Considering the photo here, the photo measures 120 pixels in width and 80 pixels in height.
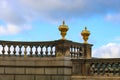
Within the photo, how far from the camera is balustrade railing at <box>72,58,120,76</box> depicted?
47.7 ft

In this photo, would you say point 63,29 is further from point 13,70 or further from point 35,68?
point 13,70

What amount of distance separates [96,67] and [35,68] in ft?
8.00

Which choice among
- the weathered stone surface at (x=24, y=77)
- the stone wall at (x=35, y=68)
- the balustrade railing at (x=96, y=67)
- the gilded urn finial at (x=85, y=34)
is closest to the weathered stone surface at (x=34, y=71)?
the stone wall at (x=35, y=68)

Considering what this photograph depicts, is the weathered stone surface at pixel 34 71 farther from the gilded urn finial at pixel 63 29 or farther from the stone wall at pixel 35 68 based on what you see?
the gilded urn finial at pixel 63 29

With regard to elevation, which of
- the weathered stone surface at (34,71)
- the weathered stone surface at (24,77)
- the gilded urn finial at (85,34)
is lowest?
the weathered stone surface at (24,77)

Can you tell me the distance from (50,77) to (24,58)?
1273 mm

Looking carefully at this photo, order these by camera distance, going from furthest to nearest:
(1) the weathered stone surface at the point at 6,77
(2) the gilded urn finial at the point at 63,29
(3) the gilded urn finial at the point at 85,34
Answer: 1. (3) the gilded urn finial at the point at 85,34
2. (2) the gilded urn finial at the point at 63,29
3. (1) the weathered stone surface at the point at 6,77

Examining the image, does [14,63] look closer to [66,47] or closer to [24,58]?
[24,58]

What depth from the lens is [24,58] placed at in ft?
48.2

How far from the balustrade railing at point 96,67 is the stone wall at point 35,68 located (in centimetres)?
35

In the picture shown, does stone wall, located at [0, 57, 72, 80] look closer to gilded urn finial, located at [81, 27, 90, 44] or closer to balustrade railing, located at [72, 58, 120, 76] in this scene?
balustrade railing, located at [72, 58, 120, 76]

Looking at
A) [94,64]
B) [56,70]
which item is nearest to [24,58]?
[56,70]

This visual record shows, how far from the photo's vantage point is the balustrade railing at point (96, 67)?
14.5 metres

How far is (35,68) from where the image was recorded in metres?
14.7
